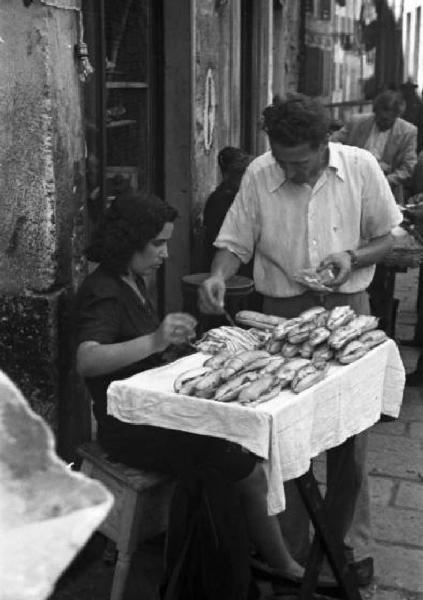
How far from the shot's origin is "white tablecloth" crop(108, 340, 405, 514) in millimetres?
2789

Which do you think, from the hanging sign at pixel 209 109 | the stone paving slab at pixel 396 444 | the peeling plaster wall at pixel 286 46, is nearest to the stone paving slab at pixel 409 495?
the stone paving slab at pixel 396 444

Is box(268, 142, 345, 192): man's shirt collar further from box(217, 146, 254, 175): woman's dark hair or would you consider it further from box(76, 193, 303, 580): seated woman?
box(217, 146, 254, 175): woman's dark hair

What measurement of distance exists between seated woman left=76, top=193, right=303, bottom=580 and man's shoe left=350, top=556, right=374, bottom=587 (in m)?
0.30

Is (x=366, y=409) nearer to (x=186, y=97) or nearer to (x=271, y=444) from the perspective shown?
(x=271, y=444)

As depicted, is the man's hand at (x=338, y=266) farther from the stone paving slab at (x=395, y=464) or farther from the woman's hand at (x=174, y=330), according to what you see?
the stone paving slab at (x=395, y=464)

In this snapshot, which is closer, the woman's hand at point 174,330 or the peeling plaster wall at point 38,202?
the woman's hand at point 174,330

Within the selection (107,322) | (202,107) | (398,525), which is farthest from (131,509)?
(202,107)

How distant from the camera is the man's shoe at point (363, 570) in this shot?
379 centimetres

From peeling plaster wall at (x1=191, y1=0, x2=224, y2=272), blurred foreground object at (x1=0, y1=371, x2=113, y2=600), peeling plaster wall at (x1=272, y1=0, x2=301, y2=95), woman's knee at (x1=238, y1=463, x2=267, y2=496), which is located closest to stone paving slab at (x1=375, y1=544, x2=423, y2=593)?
woman's knee at (x1=238, y1=463, x2=267, y2=496)

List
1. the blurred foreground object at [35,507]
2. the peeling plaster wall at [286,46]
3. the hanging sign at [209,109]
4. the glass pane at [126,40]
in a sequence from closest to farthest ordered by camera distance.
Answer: the blurred foreground object at [35,507] < the glass pane at [126,40] < the hanging sign at [209,109] < the peeling plaster wall at [286,46]

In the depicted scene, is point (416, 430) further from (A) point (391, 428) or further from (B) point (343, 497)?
(B) point (343, 497)

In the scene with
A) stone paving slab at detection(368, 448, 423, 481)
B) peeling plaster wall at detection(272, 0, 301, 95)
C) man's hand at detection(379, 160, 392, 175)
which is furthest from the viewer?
peeling plaster wall at detection(272, 0, 301, 95)

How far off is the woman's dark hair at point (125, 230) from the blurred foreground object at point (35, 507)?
258 cm

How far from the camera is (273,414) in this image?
108 inches
